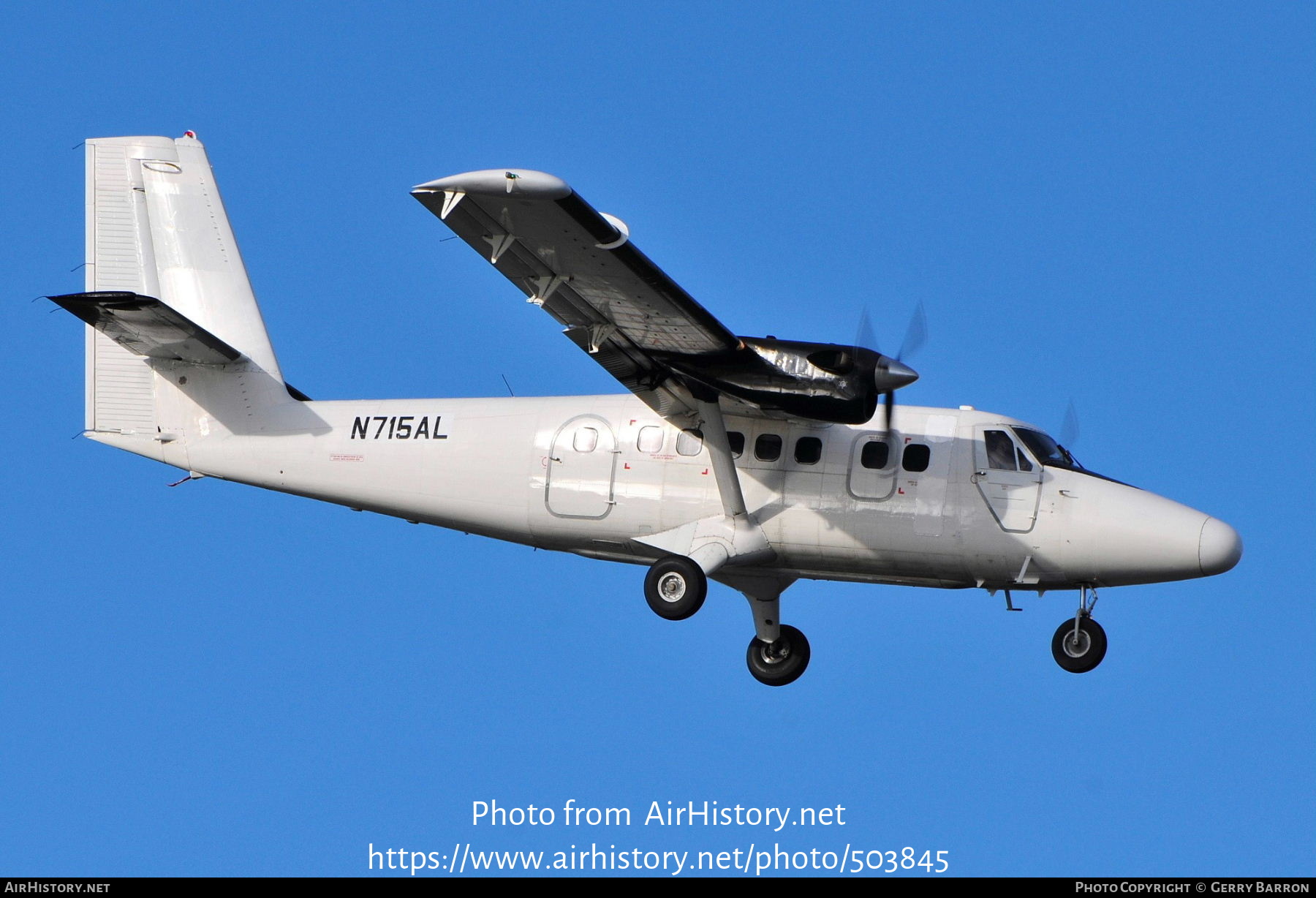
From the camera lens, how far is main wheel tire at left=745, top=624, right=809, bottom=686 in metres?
19.6

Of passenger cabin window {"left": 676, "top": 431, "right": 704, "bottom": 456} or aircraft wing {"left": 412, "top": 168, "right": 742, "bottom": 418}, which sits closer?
aircraft wing {"left": 412, "top": 168, "right": 742, "bottom": 418}

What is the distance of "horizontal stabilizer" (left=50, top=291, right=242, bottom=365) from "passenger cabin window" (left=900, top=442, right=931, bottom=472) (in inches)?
309

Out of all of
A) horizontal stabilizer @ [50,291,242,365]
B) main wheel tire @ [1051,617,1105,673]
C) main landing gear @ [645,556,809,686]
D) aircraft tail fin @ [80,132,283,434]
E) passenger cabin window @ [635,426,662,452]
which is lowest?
main wheel tire @ [1051,617,1105,673]

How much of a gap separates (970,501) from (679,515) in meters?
3.04

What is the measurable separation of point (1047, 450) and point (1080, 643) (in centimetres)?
199

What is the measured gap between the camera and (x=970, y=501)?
17.4 m

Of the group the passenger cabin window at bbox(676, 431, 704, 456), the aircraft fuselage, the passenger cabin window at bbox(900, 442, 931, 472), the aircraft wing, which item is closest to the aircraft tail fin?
the aircraft fuselage

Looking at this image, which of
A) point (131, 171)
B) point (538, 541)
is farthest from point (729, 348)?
point (131, 171)

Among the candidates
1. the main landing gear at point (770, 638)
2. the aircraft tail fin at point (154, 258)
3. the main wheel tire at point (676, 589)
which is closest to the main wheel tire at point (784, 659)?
the main landing gear at point (770, 638)

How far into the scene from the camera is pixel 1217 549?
17.0m

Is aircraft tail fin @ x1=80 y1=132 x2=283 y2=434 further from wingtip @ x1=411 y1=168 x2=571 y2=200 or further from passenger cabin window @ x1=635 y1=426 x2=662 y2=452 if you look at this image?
wingtip @ x1=411 y1=168 x2=571 y2=200

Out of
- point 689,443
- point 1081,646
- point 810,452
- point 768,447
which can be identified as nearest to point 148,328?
point 689,443
